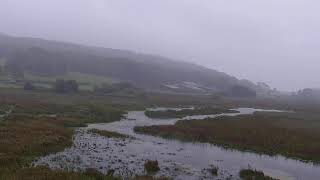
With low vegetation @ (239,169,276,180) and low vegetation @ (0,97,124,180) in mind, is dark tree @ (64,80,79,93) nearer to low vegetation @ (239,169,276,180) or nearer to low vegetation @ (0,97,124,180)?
low vegetation @ (0,97,124,180)

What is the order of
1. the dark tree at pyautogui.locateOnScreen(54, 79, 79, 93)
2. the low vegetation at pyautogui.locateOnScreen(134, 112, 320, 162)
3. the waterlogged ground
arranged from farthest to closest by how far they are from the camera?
the dark tree at pyautogui.locateOnScreen(54, 79, 79, 93) → the low vegetation at pyautogui.locateOnScreen(134, 112, 320, 162) → the waterlogged ground

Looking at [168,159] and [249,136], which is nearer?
[168,159]

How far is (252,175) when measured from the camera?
1325 inches

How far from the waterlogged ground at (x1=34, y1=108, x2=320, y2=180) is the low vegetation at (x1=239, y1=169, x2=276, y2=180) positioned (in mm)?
560

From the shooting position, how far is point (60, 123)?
60500 millimetres

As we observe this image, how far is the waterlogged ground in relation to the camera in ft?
109

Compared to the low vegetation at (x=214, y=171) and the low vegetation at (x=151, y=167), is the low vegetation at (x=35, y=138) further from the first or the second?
the low vegetation at (x=214, y=171)

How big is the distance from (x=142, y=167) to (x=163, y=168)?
1555mm

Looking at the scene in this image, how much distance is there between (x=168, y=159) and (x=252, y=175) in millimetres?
7814

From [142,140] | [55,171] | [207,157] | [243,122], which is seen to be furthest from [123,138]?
[243,122]

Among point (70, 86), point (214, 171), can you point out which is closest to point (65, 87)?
point (70, 86)

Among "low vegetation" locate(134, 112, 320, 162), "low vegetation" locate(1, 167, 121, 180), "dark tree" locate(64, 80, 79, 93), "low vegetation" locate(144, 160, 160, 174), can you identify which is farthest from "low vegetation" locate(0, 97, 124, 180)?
"dark tree" locate(64, 80, 79, 93)

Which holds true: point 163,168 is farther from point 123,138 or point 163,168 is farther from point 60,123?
point 60,123

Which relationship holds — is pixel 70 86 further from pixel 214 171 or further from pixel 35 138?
pixel 214 171
